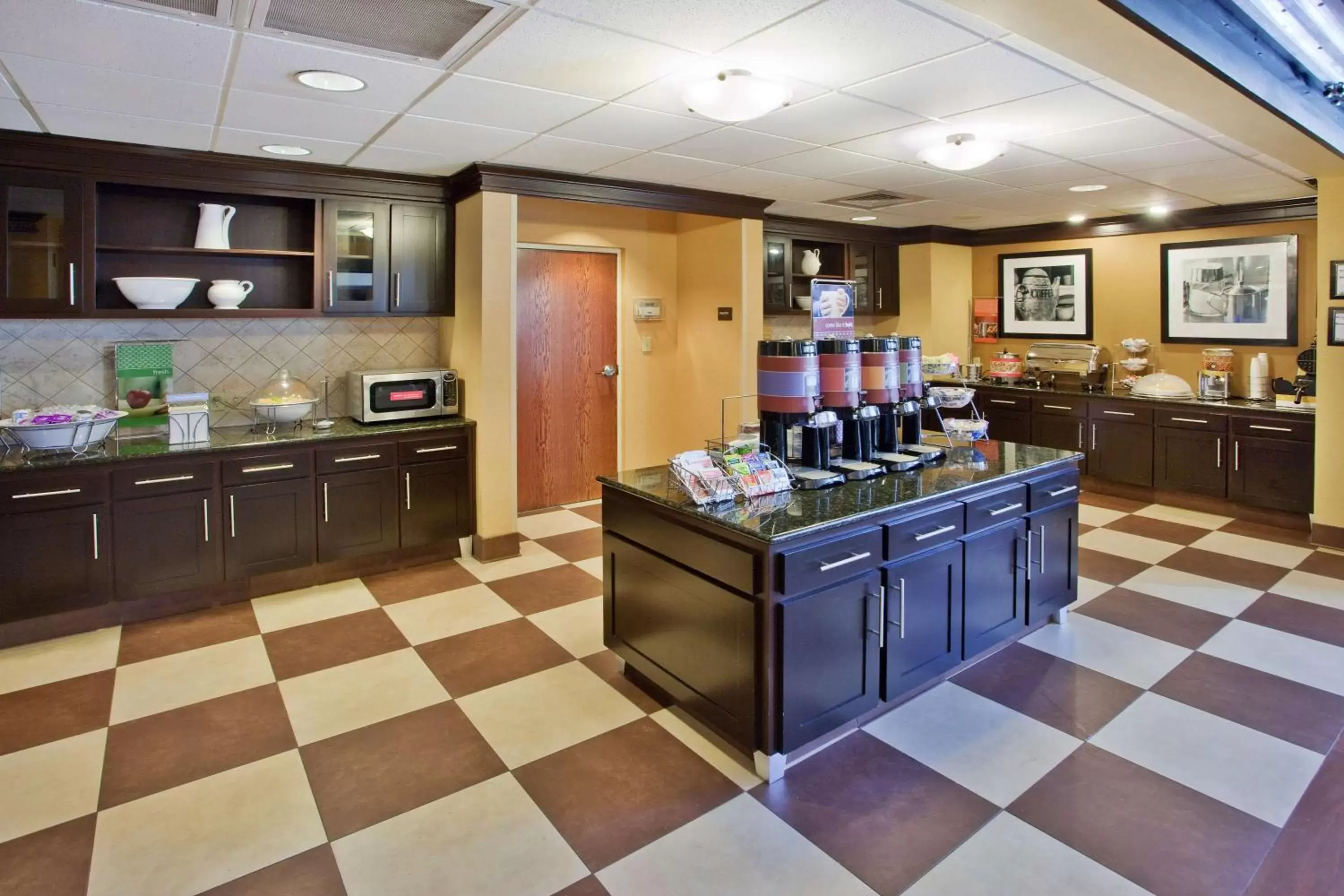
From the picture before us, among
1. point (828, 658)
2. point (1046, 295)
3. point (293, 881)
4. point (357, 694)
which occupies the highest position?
point (1046, 295)

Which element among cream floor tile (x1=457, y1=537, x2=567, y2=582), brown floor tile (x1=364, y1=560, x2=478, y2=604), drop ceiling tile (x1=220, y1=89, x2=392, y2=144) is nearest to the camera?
drop ceiling tile (x1=220, y1=89, x2=392, y2=144)

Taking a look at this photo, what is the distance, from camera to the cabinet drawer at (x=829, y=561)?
2.37 meters

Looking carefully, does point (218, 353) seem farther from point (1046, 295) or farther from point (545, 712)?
point (1046, 295)

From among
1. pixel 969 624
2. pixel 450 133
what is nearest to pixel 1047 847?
pixel 969 624

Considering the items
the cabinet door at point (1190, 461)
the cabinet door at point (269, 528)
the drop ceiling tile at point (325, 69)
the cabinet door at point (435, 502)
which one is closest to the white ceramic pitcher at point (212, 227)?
the cabinet door at point (269, 528)

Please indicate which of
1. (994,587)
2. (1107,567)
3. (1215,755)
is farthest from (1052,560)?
(1107,567)

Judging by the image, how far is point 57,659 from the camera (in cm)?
Result: 343

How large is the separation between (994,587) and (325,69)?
10.6ft

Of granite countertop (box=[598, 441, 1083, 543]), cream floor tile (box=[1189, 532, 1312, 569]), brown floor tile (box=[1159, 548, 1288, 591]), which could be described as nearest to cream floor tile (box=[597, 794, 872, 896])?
granite countertop (box=[598, 441, 1083, 543])

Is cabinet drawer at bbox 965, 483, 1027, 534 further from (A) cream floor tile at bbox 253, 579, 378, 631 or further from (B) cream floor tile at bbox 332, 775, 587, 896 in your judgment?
(A) cream floor tile at bbox 253, 579, 378, 631

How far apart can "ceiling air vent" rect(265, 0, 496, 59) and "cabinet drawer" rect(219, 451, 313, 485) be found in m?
2.33

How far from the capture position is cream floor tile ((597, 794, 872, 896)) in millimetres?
2016

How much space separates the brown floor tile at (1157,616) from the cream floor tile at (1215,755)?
0.76 metres

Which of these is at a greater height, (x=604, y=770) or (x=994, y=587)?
(x=994, y=587)
